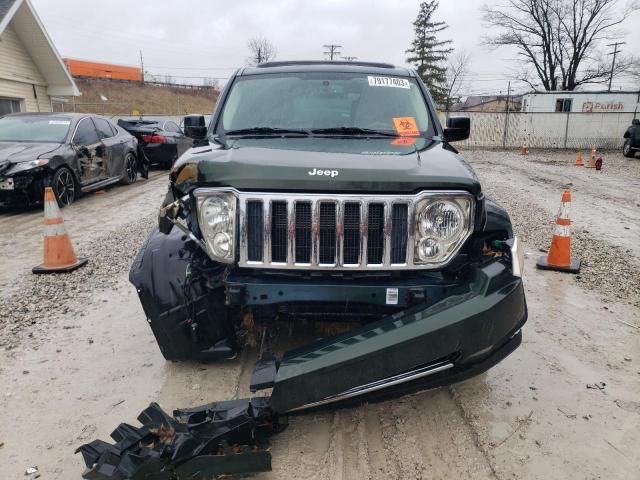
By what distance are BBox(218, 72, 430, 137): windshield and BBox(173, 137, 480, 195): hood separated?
2.28 feet

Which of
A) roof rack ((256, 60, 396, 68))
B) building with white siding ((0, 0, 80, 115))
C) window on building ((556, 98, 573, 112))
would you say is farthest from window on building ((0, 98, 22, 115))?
window on building ((556, 98, 573, 112))

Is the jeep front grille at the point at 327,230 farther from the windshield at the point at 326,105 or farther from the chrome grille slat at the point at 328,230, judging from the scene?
the windshield at the point at 326,105

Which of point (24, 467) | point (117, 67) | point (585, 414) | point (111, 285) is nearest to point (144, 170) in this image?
point (111, 285)

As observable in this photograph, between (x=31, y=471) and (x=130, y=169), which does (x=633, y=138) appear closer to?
(x=130, y=169)

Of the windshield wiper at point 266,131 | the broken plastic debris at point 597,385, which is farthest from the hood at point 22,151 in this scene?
the broken plastic debris at point 597,385

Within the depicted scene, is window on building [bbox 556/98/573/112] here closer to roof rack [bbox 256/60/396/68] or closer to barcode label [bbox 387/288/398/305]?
roof rack [bbox 256/60/396/68]

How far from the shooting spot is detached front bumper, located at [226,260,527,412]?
220 cm

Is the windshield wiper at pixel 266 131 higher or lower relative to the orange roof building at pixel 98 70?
lower

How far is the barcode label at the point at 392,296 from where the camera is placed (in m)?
2.56

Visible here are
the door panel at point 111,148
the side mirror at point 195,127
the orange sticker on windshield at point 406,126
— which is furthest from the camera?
the door panel at point 111,148

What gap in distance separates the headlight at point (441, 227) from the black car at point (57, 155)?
7231mm

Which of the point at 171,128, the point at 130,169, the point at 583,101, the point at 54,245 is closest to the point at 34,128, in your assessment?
the point at 130,169

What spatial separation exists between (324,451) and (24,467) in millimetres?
1438

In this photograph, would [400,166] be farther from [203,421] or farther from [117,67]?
[117,67]
